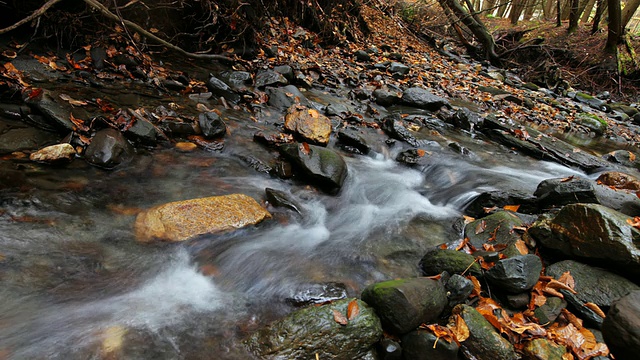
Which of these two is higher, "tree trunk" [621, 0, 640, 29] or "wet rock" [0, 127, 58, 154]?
"tree trunk" [621, 0, 640, 29]

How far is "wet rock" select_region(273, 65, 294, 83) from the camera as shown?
8039 mm

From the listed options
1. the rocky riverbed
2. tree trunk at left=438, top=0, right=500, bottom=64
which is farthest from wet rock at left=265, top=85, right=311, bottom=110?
tree trunk at left=438, top=0, right=500, bottom=64

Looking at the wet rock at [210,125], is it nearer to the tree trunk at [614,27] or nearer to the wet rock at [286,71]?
the wet rock at [286,71]

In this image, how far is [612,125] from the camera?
36.2ft

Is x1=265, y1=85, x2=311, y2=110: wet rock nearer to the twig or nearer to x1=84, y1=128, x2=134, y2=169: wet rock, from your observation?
x1=84, y1=128, x2=134, y2=169: wet rock

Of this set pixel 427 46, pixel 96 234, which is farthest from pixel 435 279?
pixel 427 46

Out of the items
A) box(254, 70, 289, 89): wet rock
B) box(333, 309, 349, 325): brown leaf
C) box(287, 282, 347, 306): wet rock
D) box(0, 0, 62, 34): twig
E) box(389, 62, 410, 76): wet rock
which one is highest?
box(0, 0, 62, 34): twig

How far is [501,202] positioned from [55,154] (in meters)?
5.65

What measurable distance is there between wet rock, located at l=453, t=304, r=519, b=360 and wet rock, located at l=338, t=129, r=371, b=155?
3.80 metres

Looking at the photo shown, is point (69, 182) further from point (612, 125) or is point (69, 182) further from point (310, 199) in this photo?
point (612, 125)

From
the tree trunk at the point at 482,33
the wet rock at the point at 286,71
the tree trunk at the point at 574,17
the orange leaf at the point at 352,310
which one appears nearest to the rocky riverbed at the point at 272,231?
the orange leaf at the point at 352,310

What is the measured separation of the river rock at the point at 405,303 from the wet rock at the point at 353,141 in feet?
11.6

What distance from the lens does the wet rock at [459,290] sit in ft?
9.80

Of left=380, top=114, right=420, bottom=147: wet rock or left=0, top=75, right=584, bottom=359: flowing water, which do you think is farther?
left=380, top=114, right=420, bottom=147: wet rock
